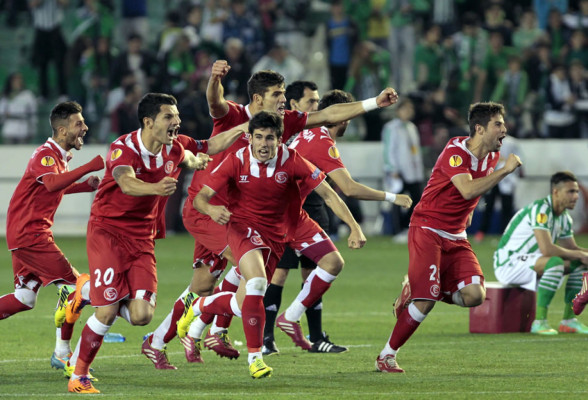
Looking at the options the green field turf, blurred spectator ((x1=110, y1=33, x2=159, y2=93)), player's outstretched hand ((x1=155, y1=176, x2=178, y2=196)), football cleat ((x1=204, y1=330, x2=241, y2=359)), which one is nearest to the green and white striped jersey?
the green field turf

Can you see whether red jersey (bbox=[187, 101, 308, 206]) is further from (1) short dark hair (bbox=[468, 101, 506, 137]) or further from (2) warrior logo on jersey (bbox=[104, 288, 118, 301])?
(2) warrior logo on jersey (bbox=[104, 288, 118, 301])

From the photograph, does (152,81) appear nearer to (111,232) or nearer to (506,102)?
(506,102)

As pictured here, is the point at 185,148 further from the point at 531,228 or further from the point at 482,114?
the point at 531,228

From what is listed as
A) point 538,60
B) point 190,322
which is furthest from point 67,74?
point 190,322

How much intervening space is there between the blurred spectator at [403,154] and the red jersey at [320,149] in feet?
35.9

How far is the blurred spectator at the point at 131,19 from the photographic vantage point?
24.7 metres

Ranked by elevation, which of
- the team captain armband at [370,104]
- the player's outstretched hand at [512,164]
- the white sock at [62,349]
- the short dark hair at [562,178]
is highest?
the team captain armband at [370,104]

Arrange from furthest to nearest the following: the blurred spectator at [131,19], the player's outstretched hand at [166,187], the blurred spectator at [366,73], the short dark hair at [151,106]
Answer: the blurred spectator at [131,19], the blurred spectator at [366,73], the short dark hair at [151,106], the player's outstretched hand at [166,187]

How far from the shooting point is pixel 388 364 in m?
8.91

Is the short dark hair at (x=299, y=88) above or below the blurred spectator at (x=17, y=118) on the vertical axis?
above

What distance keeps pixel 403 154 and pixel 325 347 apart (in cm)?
1118

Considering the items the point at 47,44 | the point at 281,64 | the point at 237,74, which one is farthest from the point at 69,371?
the point at 47,44

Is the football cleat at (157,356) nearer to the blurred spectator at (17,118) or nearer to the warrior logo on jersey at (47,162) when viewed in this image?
the warrior logo on jersey at (47,162)

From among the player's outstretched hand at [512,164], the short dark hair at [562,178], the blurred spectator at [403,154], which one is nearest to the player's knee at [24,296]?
the player's outstretched hand at [512,164]
